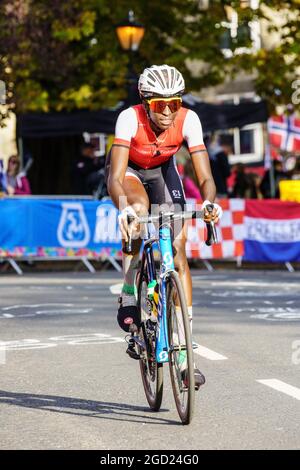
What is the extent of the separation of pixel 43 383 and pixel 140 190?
5.05ft

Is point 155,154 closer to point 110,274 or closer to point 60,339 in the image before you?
point 60,339

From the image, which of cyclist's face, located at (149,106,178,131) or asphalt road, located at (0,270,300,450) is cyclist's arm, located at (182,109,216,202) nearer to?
cyclist's face, located at (149,106,178,131)

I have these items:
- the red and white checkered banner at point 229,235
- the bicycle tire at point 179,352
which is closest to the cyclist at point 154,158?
the bicycle tire at point 179,352

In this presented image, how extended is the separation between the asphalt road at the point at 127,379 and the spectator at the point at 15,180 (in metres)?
6.79

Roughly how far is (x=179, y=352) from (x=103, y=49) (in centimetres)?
1917

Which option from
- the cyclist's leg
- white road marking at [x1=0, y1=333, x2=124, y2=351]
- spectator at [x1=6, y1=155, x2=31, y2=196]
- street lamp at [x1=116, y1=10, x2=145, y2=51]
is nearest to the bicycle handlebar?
the cyclist's leg

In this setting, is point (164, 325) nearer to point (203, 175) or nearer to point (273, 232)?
point (203, 175)

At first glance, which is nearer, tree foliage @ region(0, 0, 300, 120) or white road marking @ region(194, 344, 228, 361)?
white road marking @ region(194, 344, 228, 361)

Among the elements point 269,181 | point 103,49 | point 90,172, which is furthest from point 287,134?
point 90,172

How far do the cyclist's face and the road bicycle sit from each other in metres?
0.61

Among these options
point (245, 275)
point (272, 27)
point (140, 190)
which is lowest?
point (245, 275)

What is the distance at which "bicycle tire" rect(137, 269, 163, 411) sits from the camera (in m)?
6.58

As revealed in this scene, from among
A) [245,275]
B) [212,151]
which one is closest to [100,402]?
[245,275]
